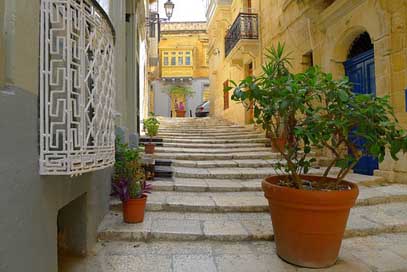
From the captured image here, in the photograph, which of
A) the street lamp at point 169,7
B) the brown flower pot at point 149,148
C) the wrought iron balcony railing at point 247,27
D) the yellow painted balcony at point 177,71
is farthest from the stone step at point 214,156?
the yellow painted balcony at point 177,71

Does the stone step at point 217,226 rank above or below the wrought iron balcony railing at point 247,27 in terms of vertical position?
below

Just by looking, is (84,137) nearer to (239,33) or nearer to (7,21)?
(7,21)

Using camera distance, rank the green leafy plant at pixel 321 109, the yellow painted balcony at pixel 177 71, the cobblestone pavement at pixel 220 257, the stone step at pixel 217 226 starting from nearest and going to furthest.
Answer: the green leafy plant at pixel 321 109 < the cobblestone pavement at pixel 220 257 < the stone step at pixel 217 226 < the yellow painted balcony at pixel 177 71

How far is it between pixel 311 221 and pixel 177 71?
23544 millimetres

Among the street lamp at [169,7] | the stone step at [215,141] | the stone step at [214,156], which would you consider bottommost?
the stone step at [214,156]

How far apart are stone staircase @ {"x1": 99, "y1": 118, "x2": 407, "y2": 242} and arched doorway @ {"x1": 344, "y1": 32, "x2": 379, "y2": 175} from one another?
1.57 ft

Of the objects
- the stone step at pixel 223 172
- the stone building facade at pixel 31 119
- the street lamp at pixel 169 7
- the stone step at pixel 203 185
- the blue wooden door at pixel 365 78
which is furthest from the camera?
the street lamp at pixel 169 7

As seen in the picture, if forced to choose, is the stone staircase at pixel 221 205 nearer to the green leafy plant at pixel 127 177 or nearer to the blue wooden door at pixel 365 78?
the green leafy plant at pixel 127 177

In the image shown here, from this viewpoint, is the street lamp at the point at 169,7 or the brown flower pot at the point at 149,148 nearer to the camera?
the brown flower pot at the point at 149,148

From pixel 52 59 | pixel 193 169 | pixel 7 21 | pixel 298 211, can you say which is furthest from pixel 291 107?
pixel 193 169

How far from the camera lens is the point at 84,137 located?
2.03 metres

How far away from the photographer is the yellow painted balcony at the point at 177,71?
25.1m

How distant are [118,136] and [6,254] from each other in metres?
2.70

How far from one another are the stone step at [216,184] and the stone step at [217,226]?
86 centimetres
